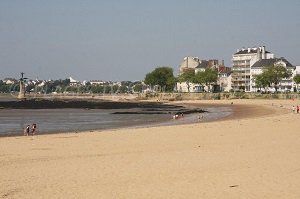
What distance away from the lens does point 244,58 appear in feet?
500

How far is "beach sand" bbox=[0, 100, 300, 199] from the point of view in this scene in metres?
10.5

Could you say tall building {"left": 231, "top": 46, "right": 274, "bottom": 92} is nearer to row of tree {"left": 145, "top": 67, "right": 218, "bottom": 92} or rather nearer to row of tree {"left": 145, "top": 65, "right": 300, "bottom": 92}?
→ row of tree {"left": 145, "top": 65, "right": 300, "bottom": 92}

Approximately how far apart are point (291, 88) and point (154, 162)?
406ft

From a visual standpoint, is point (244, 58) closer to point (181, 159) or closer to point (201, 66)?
point (201, 66)

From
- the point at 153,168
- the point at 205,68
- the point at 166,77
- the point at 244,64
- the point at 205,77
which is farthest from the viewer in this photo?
the point at 205,68

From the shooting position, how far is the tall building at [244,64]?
148 meters

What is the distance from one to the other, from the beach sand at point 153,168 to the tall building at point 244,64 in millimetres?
130329

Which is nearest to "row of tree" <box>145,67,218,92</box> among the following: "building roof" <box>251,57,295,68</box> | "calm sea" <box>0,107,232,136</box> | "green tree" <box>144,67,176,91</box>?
"green tree" <box>144,67,176,91</box>

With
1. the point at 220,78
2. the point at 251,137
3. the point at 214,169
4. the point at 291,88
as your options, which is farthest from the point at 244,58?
the point at 214,169

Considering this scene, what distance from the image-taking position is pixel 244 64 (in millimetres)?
151250

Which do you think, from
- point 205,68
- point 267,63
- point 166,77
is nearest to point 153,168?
point 267,63

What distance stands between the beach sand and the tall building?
130 m

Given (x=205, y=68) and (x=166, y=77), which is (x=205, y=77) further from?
(x=205, y=68)

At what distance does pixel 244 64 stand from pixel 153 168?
14193 centimetres
